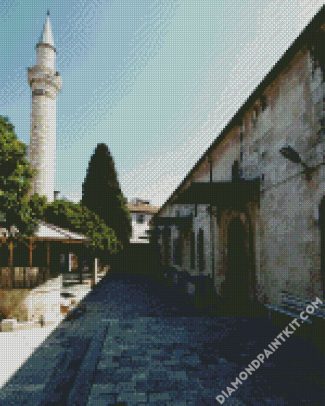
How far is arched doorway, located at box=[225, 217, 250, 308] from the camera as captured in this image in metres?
10.9

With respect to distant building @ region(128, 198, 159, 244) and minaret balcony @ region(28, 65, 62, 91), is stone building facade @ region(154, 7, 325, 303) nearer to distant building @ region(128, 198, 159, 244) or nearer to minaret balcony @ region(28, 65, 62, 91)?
minaret balcony @ region(28, 65, 62, 91)

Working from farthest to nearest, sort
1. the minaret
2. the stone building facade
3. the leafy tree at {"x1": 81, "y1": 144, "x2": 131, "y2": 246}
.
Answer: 1. the leafy tree at {"x1": 81, "y1": 144, "x2": 131, "y2": 246}
2. the minaret
3. the stone building facade

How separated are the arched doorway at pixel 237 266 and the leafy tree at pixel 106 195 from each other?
18.4 m

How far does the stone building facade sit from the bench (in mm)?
225

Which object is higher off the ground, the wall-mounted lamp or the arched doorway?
the wall-mounted lamp

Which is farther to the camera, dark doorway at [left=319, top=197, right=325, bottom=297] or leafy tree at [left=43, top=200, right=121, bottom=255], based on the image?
leafy tree at [left=43, top=200, right=121, bottom=255]

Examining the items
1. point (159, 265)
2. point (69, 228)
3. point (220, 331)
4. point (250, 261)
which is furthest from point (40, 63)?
point (220, 331)

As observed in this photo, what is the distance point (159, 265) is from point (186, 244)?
39.1 feet

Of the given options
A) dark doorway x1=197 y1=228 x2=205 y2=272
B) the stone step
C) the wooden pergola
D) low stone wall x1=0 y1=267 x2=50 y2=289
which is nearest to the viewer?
the stone step

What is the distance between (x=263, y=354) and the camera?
624cm

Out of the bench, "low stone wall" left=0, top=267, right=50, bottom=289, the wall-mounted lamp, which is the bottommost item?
the bench

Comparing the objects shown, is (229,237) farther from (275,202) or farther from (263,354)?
(263,354)

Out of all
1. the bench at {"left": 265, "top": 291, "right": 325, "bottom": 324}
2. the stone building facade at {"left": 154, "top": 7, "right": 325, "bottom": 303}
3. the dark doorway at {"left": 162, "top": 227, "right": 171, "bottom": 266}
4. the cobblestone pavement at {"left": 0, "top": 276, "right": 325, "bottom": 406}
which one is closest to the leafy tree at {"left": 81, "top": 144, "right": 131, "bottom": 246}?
the dark doorway at {"left": 162, "top": 227, "right": 171, "bottom": 266}

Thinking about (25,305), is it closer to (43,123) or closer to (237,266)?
(237,266)
